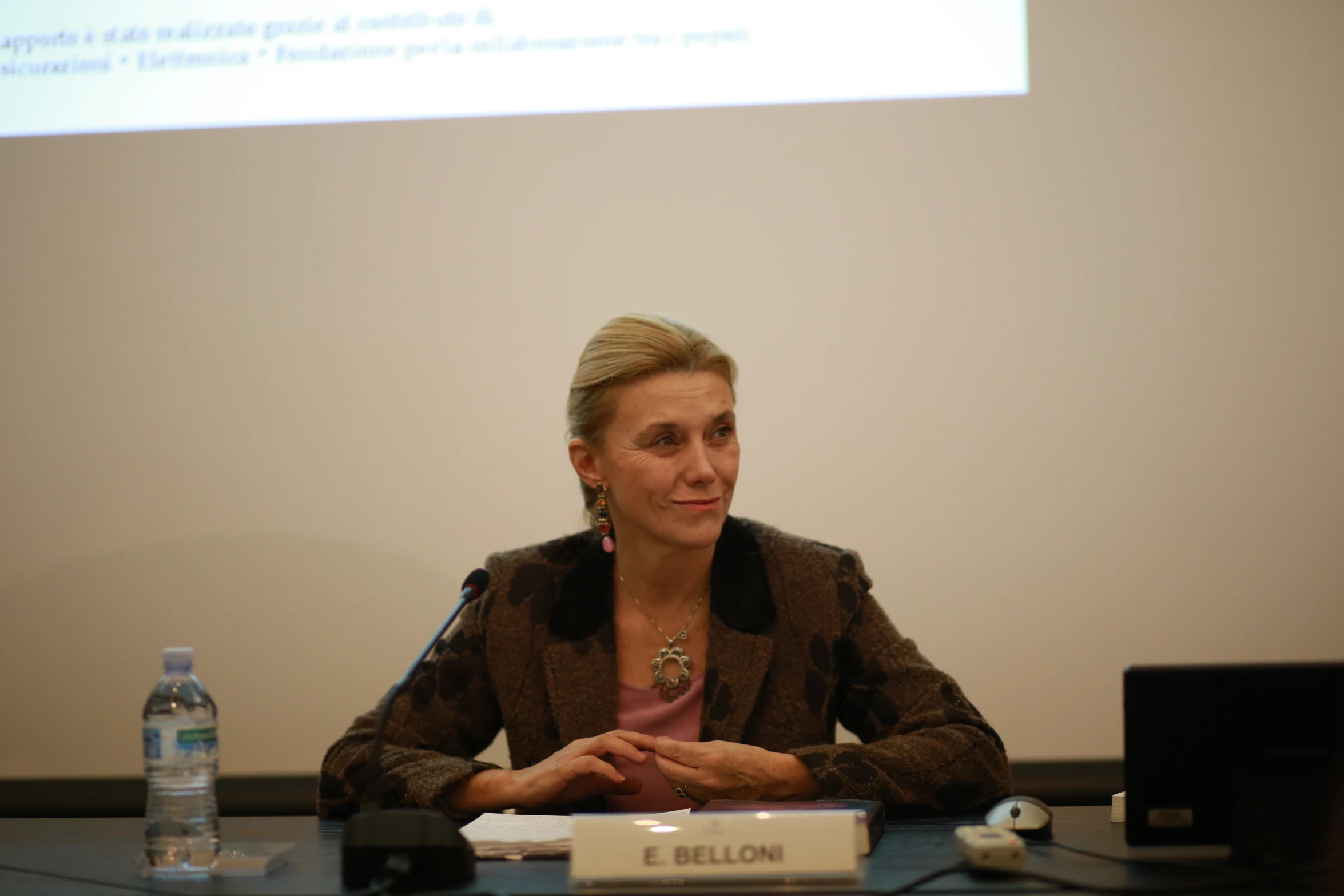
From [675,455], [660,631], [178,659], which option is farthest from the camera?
[660,631]

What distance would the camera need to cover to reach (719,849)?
1102mm

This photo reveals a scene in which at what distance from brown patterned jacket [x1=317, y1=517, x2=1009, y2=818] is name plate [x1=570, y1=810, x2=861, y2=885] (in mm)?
641

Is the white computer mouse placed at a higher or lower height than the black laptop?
lower

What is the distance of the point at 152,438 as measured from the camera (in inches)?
108

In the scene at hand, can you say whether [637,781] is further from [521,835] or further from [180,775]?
[180,775]

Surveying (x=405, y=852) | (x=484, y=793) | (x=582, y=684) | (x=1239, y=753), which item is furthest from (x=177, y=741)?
(x=1239, y=753)

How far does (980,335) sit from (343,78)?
5.14 feet

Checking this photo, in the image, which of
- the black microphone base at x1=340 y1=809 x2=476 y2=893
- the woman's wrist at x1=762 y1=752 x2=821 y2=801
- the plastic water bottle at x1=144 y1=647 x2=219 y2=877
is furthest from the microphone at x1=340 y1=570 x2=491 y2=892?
the woman's wrist at x1=762 y1=752 x2=821 y2=801

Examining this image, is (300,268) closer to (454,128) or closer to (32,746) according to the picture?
(454,128)

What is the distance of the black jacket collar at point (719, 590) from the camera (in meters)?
1.91

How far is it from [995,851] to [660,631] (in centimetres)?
90

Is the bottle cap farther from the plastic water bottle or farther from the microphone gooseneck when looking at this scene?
the microphone gooseneck

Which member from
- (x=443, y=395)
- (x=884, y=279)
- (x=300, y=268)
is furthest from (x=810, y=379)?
(x=300, y=268)

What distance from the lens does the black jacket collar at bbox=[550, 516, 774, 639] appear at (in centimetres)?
191
